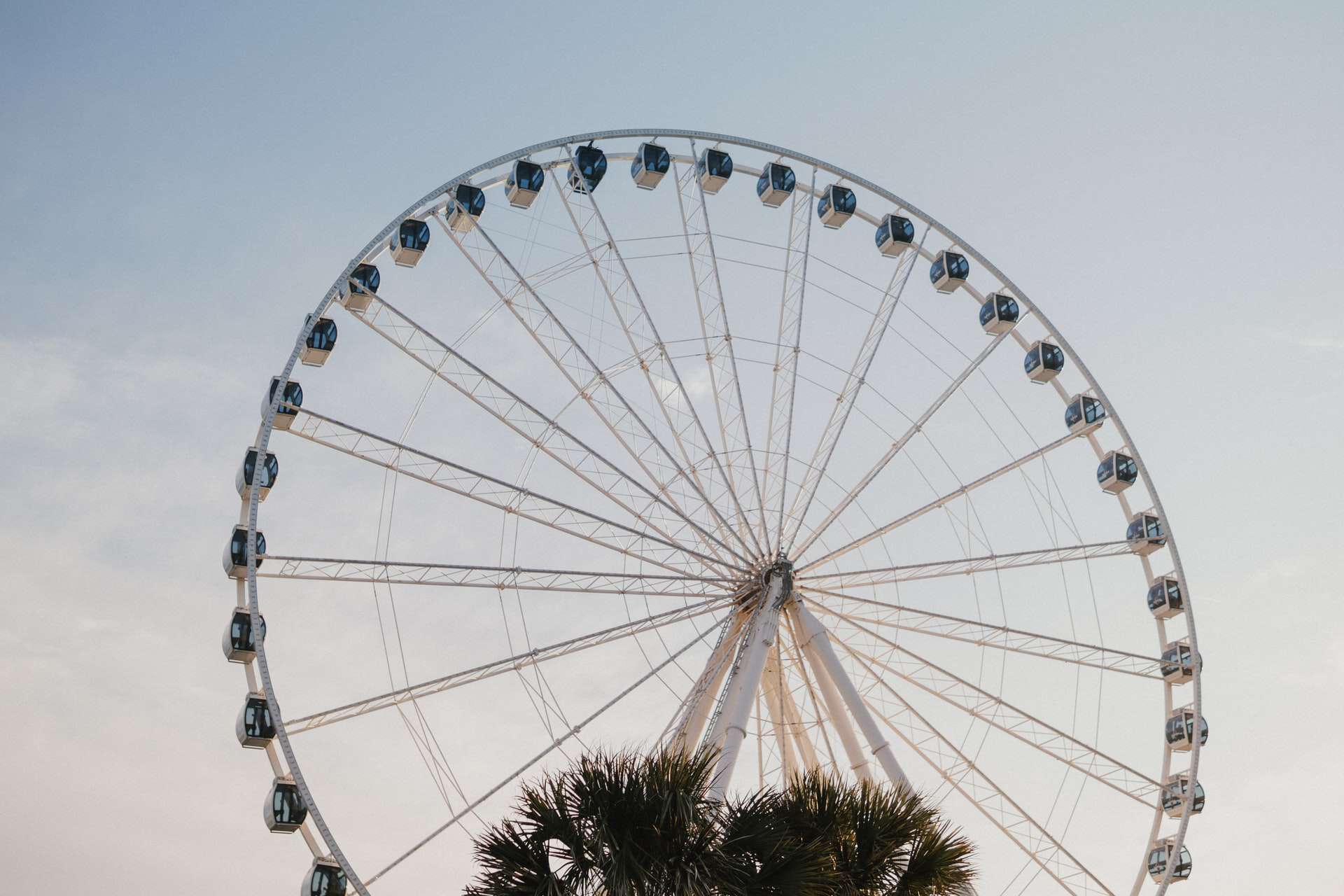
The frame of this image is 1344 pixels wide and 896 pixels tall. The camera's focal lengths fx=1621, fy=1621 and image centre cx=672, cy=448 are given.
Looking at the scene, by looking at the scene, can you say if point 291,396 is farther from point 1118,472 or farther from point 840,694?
point 1118,472

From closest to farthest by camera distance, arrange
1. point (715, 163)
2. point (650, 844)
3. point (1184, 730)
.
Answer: point (650, 844) → point (1184, 730) → point (715, 163)

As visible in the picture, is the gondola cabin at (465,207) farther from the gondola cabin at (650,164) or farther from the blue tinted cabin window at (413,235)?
the gondola cabin at (650,164)

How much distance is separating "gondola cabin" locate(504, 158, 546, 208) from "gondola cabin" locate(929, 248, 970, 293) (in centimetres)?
880

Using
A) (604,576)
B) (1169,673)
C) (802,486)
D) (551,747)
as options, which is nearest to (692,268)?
(802,486)

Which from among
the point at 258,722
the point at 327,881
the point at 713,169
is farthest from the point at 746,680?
the point at 713,169

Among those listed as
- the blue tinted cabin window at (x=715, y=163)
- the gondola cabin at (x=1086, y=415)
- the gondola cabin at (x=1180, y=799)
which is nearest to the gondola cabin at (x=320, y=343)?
the blue tinted cabin window at (x=715, y=163)

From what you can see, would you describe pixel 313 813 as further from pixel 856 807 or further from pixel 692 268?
pixel 692 268

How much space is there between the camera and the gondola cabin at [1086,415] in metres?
34.4

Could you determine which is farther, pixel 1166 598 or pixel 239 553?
pixel 1166 598

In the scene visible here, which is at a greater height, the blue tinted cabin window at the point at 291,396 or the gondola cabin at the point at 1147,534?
the blue tinted cabin window at the point at 291,396

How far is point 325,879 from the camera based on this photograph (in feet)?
87.5

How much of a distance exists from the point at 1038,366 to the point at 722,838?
18.8 m

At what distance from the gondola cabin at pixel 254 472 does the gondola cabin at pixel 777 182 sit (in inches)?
477

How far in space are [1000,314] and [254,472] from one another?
15.8 metres
